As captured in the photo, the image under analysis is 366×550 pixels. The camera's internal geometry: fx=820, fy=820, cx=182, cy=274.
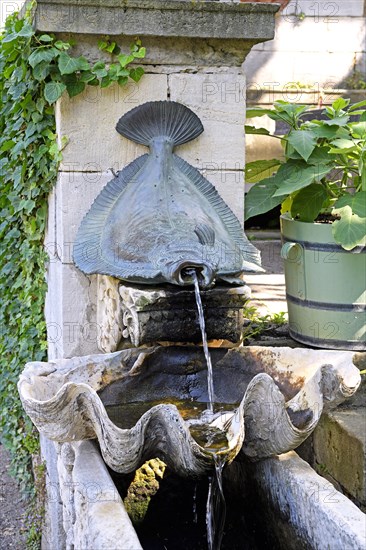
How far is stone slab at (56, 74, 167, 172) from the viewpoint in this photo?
3068mm

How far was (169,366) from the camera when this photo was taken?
113 inches

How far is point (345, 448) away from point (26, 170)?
5.78 ft

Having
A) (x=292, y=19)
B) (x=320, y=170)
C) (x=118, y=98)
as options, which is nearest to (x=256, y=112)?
(x=320, y=170)

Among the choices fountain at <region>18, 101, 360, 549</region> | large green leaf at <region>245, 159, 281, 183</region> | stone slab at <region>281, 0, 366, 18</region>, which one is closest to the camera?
fountain at <region>18, 101, 360, 549</region>

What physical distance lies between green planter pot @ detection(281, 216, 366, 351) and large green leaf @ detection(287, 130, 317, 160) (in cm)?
29

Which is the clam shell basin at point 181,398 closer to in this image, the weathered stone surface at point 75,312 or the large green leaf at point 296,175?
the weathered stone surface at point 75,312

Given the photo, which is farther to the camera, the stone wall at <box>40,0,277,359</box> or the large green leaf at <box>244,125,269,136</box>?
the large green leaf at <box>244,125,269,136</box>

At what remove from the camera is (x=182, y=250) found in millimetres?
2553

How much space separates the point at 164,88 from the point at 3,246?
1359 mm

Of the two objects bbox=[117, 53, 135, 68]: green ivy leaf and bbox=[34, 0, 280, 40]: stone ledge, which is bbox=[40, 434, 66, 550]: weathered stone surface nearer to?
bbox=[117, 53, 135, 68]: green ivy leaf

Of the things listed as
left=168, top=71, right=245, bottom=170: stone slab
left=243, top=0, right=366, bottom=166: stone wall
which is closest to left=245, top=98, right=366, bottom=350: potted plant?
left=168, top=71, right=245, bottom=170: stone slab

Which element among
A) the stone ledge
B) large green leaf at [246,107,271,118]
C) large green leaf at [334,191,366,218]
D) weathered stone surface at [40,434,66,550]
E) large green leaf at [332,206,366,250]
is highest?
the stone ledge

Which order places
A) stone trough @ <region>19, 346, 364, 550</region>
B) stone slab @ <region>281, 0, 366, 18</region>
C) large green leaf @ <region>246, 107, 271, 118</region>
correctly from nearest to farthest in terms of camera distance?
1. stone trough @ <region>19, 346, 364, 550</region>
2. large green leaf @ <region>246, 107, 271, 118</region>
3. stone slab @ <region>281, 0, 366, 18</region>

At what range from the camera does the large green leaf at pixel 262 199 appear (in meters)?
3.39
